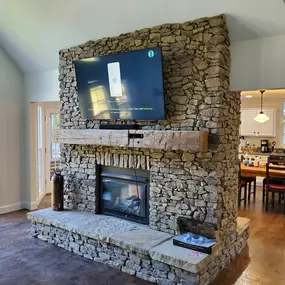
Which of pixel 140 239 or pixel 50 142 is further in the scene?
pixel 50 142

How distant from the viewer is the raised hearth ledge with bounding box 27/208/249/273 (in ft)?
10.6

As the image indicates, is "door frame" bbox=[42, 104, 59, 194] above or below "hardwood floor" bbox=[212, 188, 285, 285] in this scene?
above

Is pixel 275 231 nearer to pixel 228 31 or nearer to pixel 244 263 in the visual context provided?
pixel 244 263

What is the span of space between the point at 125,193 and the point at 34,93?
8.86ft

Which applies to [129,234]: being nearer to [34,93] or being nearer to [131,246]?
[131,246]

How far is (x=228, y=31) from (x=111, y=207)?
110 inches

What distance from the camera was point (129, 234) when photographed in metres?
3.83

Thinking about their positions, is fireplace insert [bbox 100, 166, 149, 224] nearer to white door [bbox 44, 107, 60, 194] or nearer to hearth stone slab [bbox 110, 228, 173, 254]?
hearth stone slab [bbox 110, 228, 173, 254]

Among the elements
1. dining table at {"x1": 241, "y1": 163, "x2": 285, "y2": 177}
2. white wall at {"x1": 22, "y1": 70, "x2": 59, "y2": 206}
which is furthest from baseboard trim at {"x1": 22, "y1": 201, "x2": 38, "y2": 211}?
dining table at {"x1": 241, "y1": 163, "x2": 285, "y2": 177}

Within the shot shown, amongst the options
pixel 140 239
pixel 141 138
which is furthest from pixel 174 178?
pixel 140 239

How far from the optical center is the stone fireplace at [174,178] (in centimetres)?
347

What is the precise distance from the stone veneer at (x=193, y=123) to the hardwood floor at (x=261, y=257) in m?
0.35

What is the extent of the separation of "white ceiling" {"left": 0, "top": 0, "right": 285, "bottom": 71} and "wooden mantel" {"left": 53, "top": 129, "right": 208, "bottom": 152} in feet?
4.02

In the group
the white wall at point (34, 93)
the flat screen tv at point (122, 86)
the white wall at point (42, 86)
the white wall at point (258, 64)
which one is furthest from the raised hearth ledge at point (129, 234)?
the white wall at point (42, 86)
